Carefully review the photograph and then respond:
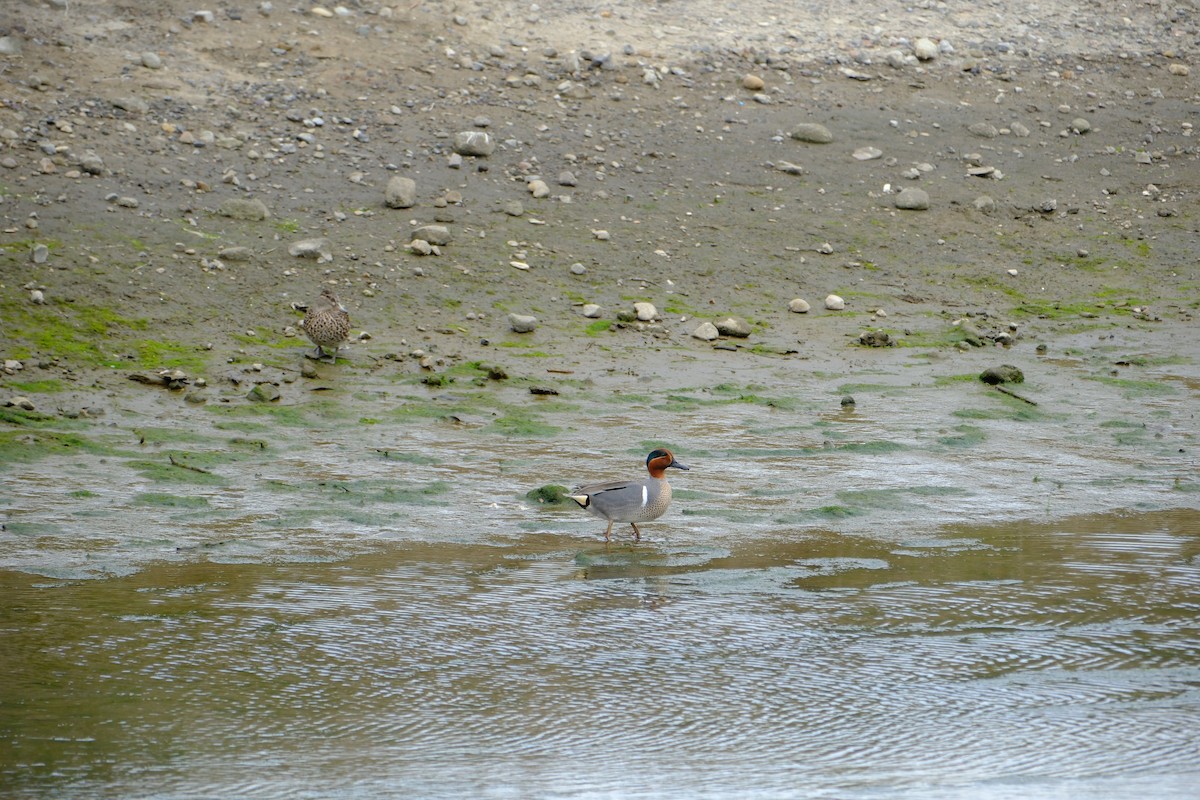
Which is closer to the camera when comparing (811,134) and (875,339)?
(875,339)

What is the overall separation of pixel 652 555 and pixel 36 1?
10.3 m

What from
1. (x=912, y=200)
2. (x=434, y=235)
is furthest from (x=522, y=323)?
(x=912, y=200)

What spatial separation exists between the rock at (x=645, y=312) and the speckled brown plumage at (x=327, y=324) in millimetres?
2484

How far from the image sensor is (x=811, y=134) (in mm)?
14953

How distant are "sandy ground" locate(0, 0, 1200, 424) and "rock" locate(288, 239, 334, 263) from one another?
0.06 m

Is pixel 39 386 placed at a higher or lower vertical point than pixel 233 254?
lower

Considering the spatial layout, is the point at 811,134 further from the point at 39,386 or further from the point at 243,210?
the point at 39,386

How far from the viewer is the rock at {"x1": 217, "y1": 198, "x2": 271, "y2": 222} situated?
12.2 m

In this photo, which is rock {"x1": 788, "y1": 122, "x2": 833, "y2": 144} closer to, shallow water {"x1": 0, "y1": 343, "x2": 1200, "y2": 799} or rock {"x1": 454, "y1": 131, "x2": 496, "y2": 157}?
rock {"x1": 454, "y1": 131, "x2": 496, "y2": 157}

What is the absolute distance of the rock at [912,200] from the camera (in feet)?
46.8

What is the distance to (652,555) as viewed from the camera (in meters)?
7.45

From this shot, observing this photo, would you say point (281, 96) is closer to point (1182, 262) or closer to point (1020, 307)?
point (1020, 307)

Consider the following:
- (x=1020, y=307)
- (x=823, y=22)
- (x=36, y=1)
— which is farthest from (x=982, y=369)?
(x=36, y=1)

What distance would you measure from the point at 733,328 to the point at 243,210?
13.9 feet
